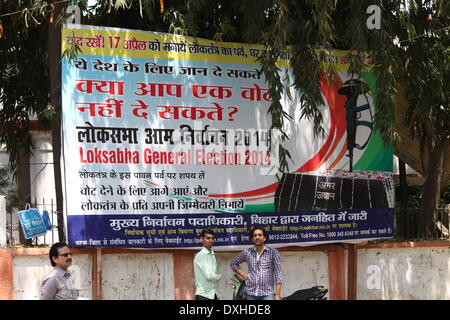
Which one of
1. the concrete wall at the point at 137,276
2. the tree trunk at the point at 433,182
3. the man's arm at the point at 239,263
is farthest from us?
the tree trunk at the point at 433,182

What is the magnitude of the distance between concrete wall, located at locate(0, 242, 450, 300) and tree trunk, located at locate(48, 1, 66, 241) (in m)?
0.58

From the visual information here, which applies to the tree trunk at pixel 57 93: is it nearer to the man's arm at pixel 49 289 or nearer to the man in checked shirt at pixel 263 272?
the man in checked shirt at pixel 263 272

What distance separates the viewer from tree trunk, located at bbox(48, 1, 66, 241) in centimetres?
840

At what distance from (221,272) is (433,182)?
3613 millimetres

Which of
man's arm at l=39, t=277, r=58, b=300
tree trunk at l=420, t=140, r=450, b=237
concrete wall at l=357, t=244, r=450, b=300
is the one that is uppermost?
tree trunk at l=420, t=140, r=450, b=237

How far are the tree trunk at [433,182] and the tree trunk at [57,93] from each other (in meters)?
5.07

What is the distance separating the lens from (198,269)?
25.2 feet

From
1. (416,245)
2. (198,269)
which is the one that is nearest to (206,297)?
(198,269)

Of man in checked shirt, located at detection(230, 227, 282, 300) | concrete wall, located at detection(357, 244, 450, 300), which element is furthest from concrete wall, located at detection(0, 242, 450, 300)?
man in checked shirt, located at detection(230, 227, 282, 300)

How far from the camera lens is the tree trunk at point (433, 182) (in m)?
10.2

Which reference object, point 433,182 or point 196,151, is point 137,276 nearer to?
point 196,151

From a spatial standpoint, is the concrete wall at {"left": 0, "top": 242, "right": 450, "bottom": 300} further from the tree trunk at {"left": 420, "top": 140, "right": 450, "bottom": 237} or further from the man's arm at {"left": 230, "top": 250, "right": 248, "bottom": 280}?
the man's arm at {"left": 230, "top": 250, "right": 248, "bottom": 280}

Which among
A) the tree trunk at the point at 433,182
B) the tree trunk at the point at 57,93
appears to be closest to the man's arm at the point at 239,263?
the tree trunk at the point at 57,93

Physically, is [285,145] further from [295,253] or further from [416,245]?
[416,245]
